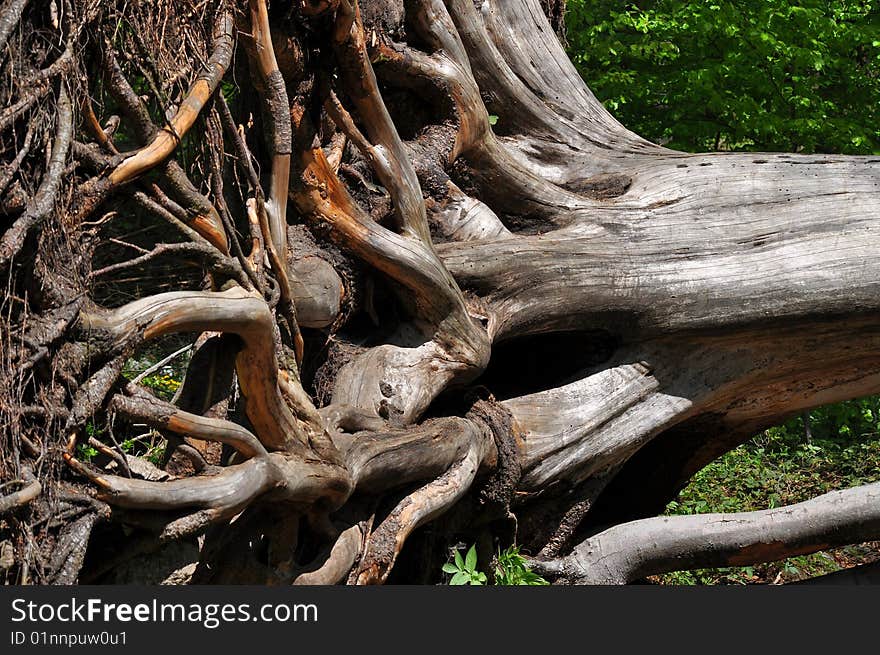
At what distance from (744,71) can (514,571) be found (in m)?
6.34

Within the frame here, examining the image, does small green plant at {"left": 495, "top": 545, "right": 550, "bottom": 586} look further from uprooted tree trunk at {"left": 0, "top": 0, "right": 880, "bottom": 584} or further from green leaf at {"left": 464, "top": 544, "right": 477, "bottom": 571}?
green leaf at {"left": 464, "top": 544, "right": 477, "bottom": 571}

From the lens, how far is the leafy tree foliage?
994 cm

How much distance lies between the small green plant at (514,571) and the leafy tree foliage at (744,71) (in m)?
5.77

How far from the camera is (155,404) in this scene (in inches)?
141

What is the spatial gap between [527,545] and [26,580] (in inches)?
132

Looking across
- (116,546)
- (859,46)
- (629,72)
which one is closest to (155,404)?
(116,546)

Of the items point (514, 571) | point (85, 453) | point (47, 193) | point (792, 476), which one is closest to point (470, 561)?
point (514, 571)

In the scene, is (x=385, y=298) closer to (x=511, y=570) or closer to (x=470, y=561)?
(x=470, y=561)

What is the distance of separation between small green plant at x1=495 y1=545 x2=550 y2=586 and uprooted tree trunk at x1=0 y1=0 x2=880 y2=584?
168 mm

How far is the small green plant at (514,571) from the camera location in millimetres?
5547

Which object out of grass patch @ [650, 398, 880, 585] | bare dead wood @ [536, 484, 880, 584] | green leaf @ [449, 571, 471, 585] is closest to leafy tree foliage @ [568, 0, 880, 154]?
grass patch @ [650, 398, 880, 585]

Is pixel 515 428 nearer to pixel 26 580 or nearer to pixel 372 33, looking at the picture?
pixel 372 33

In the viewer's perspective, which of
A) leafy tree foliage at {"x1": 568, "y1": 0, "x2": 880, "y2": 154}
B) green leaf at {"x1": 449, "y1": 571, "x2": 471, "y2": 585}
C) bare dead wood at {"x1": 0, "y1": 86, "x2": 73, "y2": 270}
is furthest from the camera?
leafy tree foliage at {"x1": 568, "y1": 0, "x2": 880, "y2": 154}

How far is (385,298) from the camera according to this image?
17.6ft
